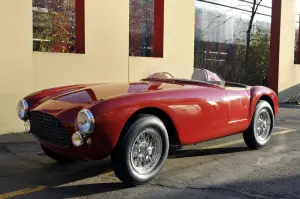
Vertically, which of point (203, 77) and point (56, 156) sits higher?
point (203, 77)

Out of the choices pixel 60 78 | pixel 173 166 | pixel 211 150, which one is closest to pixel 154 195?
pixel 173 166

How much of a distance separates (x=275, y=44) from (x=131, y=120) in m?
10.8

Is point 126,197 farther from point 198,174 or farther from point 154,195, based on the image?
point 198,174

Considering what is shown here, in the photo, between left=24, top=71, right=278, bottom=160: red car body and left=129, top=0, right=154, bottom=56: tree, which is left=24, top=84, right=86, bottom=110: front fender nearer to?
left=24, top=71, right=278, bottom=160: red car body

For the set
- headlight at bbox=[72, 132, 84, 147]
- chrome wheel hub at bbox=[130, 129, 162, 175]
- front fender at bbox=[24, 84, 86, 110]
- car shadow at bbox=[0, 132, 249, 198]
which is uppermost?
front fender at bbox=[24, 84, 86, 110]

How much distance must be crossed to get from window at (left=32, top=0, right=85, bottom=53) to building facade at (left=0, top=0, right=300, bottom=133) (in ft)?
0.09

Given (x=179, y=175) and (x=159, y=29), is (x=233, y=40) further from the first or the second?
(x=179, y=175)

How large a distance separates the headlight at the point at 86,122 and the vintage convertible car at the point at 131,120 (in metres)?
0.01

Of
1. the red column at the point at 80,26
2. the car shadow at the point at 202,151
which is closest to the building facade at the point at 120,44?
the red column at the point at 80,26

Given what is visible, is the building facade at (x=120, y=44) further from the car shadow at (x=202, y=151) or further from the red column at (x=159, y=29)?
the car shadow at (x=202, y=151)

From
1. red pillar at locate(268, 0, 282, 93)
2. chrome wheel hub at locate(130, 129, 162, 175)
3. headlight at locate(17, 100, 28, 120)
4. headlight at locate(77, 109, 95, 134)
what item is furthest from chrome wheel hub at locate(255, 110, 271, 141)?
red pillar at locate(268, 0, 282, 93)

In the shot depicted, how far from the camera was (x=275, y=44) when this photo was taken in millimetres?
14086

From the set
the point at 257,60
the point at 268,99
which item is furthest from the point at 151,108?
the point at 257,60

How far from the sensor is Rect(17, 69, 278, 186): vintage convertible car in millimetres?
4207
